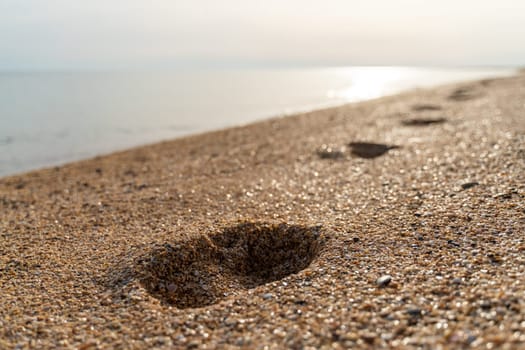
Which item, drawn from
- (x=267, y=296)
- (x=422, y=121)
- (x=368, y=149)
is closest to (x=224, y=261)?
(x=267, y=296)

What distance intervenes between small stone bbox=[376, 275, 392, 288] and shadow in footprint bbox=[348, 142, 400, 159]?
207 inches

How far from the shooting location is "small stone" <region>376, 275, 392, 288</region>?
140 inches

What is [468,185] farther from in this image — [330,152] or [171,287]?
[171,287]

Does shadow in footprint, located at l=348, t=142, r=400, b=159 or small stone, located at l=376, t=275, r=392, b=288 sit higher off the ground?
shadow in footprint, located at l=348, t=142, r=400, b=159

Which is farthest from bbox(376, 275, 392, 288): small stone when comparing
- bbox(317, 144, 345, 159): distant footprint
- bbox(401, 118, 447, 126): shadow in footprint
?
bbox(401, 118, 447, 126): shadow in footprint

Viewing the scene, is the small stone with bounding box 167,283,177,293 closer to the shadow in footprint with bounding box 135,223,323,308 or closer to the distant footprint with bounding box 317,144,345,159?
the shadow in footprint with bounding box 135,223,323,308

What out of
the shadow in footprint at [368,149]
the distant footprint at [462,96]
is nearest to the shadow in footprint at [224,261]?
the shadow in footprint at [368,149]

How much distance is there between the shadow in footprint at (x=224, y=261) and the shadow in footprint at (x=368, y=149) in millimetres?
4460

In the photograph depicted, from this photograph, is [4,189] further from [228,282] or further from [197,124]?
[197,124]

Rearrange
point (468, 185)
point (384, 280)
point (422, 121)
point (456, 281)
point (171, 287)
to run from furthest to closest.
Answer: point (422, 121)
point (468, 185)
point (171, 287)
point (384, 280)
point (456, 281)

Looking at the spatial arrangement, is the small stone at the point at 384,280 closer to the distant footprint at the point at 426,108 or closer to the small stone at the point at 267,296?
the small stone at the point at 267,296

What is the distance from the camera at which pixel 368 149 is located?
9.30 meters

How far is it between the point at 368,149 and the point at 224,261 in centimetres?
576

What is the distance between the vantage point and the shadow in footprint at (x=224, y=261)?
4004 mm
